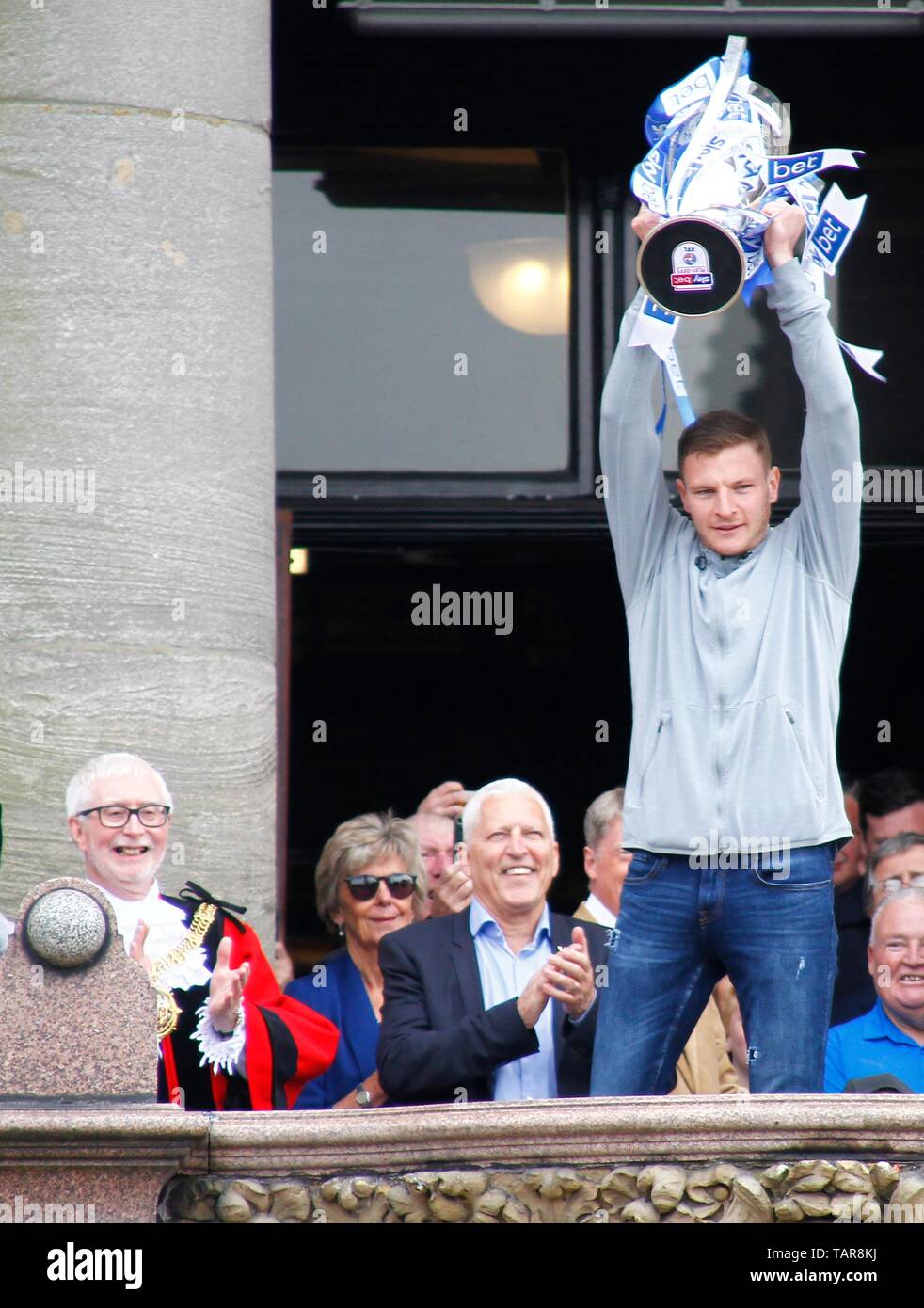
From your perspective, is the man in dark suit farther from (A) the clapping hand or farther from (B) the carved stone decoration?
(B) the carved stone decoration

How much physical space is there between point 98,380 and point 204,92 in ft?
3.20

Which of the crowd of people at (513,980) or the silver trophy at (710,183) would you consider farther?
the crowd of people at (513,980)

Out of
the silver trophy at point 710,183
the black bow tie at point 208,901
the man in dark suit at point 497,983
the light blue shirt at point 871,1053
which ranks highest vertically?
the silver trophy at point 710,183

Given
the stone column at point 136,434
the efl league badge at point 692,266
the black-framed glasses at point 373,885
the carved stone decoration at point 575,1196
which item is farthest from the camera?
the stone column at point 136,434

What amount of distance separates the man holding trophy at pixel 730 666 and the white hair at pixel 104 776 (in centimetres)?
118

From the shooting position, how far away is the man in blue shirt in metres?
5.70

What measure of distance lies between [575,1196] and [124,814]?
145cm

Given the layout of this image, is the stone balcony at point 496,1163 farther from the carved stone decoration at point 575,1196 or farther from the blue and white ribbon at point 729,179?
the blue and white ribbon at point 729,179

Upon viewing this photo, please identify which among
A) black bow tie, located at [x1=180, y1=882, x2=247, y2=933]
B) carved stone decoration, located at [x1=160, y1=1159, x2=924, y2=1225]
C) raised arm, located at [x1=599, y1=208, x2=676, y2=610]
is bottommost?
carved stone decoration, located at [x1=160, y1=1159, x2=924, y2=1225]

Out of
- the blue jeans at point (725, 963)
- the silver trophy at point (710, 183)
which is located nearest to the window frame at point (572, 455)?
the silver trophy at point (710, 183)

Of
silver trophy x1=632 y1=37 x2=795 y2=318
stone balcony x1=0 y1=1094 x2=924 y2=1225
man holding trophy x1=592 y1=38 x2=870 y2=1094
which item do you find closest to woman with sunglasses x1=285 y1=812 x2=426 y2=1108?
man holding trophy x1=592 y1=38 x2=870 y2=1094

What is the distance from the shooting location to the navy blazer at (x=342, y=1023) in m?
6.00

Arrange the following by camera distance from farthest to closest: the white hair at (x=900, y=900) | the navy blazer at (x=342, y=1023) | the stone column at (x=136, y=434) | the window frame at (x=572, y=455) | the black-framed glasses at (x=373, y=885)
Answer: the window frame at (x=572, y=455) → the stone column at (x=136, y=434) → the black-framed glasses at (x=373, y=885) → the navy blazer at (x=342, y=1023) → the white hair at (x=900, y=900)

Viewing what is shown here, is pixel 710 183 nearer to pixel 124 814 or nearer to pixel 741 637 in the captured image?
pixel 741 637
